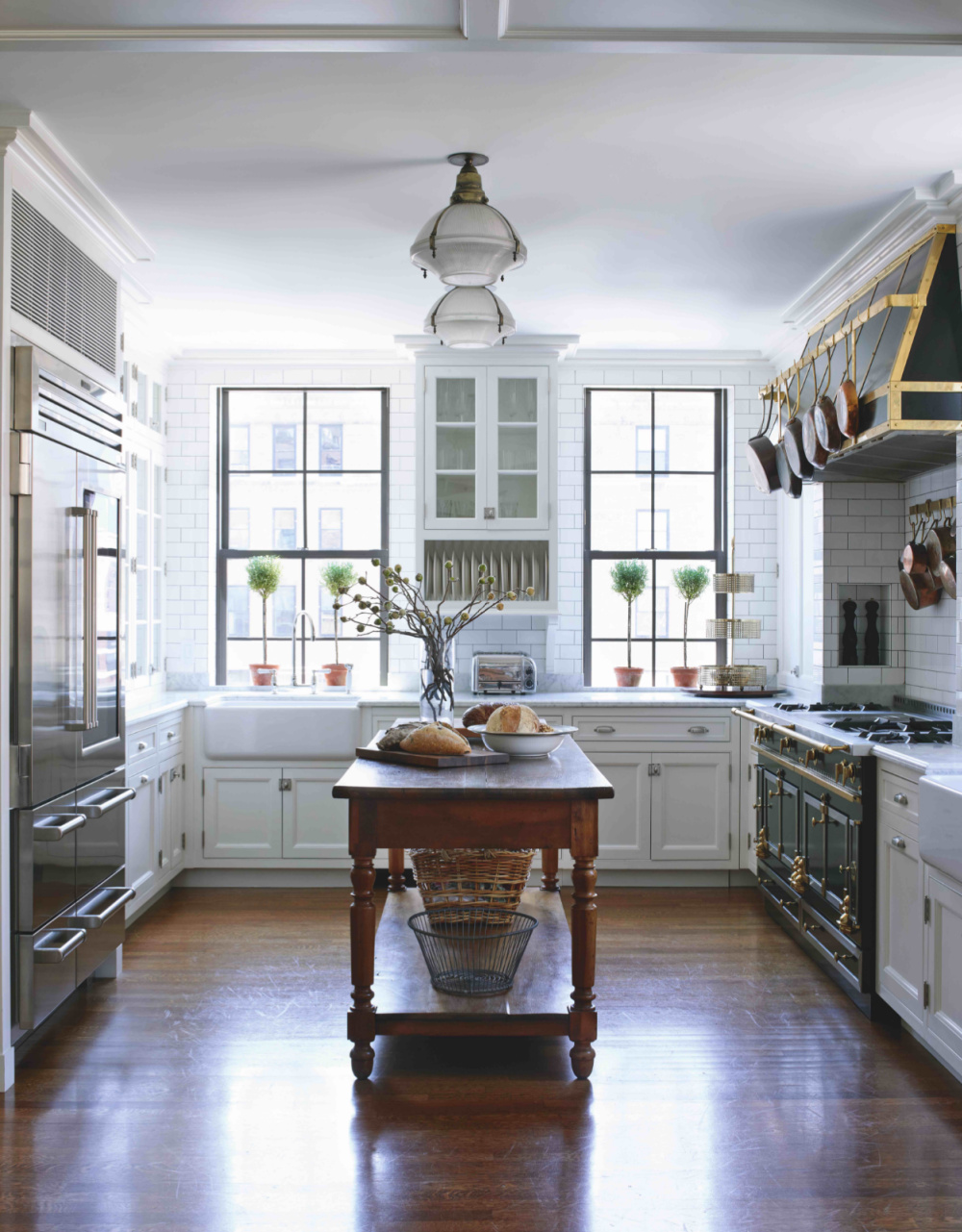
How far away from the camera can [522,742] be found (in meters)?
3.52

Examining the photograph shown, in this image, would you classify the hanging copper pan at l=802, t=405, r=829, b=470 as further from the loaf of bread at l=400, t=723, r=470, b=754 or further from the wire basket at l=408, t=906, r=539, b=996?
the wire basket at l=408, t=906, r=539, b=996

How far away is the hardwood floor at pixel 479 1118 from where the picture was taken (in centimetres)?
248

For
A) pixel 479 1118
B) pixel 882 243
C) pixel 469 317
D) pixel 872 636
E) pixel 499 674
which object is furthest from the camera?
pixel 499 674

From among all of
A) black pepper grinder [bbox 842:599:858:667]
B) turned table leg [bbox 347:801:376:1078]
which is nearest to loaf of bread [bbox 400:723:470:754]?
turned table leg [bbox 347:801:376:1078]

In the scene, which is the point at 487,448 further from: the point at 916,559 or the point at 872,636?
the point at 916,559

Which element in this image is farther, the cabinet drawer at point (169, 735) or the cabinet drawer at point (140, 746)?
the cabinet drawer at point (169, 735)

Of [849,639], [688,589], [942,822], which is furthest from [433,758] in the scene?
[688,589]

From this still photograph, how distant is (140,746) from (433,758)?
194cm

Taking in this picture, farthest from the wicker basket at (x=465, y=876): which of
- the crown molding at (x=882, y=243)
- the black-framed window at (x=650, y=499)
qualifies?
the crown molding at (x=882, y=243)

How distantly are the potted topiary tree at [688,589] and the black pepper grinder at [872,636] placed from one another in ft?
4.04

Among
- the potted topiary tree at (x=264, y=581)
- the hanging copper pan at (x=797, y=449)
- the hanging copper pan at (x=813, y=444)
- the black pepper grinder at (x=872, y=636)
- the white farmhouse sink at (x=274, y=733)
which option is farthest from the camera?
the potted topiary tree at (x=264, y=581)

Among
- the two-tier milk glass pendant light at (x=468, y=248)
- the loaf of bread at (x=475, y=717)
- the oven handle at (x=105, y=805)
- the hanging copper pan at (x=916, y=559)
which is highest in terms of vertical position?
the two-tier milk glass pendant light at (x=468, y=248)

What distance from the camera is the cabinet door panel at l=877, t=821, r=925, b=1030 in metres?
3.30

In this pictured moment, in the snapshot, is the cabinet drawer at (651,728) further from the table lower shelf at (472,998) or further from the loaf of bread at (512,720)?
the loaf of bread at (512,720)
